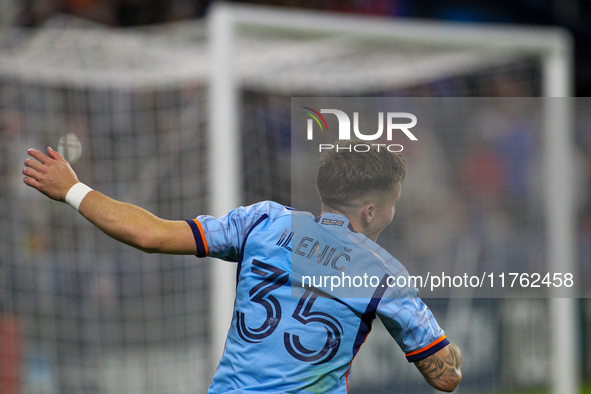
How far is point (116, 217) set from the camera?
2.04m

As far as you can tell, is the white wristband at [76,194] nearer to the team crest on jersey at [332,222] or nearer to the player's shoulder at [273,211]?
the player's shoulder at [273,211]

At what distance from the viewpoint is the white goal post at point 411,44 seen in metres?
4.52

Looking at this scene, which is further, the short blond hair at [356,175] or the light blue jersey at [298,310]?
the short blond hair at [356,175]

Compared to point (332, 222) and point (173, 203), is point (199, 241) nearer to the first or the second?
point (332, 222)

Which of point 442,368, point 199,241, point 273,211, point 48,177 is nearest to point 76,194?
point 48,177

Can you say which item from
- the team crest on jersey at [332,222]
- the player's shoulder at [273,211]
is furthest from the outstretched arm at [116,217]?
the team crest on jersey at [332,222]

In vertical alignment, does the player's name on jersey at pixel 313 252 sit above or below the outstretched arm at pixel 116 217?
below

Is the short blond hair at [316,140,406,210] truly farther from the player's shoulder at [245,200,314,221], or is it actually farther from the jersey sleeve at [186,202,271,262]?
the jersey sleeve at [186,202,271,262]

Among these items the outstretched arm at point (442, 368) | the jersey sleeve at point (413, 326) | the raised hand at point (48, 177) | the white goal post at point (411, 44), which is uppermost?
the white goal post at point (411, 44)

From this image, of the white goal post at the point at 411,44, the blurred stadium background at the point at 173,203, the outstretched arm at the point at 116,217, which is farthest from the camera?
the blurred stadium background at the point at 173,203

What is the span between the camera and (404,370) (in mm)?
5711

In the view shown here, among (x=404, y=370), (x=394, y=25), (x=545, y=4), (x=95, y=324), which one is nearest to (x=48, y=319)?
(x=95, y=324)

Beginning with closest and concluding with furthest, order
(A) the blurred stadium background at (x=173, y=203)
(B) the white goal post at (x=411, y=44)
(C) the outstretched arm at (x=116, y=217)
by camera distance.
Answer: (C) the outstretched arm at (x=116, y=217) → (B) the white goal post at (x=411, y=44) → (A) the blurred stadium background at (x=173, y=203)

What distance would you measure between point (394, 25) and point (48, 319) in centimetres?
396
